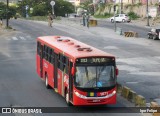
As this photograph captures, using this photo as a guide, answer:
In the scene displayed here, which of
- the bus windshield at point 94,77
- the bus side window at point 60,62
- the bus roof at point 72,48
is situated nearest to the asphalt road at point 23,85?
the bus windshield at point 94,77

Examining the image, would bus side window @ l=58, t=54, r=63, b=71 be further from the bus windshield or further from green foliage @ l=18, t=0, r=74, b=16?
green foliage @ l=18, t=0, r=74, b=16

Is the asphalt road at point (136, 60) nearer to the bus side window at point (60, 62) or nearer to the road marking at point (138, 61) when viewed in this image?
the road marking at point (138, 61)

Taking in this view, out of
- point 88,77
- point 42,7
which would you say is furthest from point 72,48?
point 42,7

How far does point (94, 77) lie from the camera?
19.4 m

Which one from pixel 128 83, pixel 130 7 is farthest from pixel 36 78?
pixel 130 7

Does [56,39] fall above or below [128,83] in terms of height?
above

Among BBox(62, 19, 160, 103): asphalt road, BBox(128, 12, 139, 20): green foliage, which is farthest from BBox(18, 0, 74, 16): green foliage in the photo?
BBox(62, 19, 160, 103): asphalt road

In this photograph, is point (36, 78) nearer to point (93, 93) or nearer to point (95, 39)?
point (93, 93)

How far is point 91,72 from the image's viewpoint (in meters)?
19.5

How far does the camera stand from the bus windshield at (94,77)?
761 inches

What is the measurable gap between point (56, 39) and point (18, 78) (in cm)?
439

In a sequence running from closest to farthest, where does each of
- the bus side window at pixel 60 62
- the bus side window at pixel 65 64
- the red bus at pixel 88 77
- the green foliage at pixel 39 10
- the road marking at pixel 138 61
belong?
the red bus at pixel 88 77, the bus side window at pixel 65 64, the bus side window at pixel 60 62, the road marking at pixel 138 61, the green foliage at pixel 39 10

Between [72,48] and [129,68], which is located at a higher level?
[72,48]

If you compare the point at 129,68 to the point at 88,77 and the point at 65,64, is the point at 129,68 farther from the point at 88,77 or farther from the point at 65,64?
the point at 88,77
